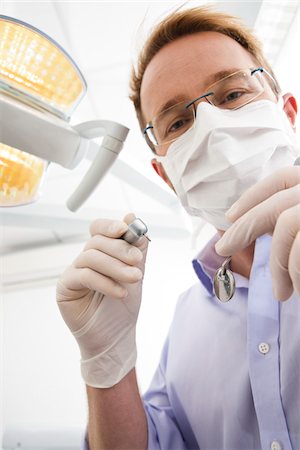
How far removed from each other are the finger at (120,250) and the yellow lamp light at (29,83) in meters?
0.20

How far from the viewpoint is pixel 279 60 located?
52.9 inches

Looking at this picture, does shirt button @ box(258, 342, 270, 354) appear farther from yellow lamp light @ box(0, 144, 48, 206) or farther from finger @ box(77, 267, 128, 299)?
yellow lamp light @ box(0, 144, 48, 206)

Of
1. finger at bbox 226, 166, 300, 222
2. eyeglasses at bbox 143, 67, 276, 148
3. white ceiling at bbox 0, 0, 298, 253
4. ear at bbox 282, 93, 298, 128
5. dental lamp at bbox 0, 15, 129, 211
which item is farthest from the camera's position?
white ceiling at bbox 0, 0, 298, 253

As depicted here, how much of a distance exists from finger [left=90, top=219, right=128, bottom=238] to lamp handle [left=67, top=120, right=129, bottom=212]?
7 centimetres

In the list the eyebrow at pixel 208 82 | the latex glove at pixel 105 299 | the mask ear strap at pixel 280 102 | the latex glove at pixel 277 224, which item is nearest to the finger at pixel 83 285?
the latex glove at pixel 105 299

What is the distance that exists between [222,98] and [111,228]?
0.45 m

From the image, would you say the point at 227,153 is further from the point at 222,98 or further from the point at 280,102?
the point at 280,102

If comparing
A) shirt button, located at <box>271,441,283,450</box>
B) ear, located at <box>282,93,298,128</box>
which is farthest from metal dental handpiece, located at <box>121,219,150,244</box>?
ear, located at <box>282,93,298,128</box>

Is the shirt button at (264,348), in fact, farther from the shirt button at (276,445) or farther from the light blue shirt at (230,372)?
the shirt button at (276,445)

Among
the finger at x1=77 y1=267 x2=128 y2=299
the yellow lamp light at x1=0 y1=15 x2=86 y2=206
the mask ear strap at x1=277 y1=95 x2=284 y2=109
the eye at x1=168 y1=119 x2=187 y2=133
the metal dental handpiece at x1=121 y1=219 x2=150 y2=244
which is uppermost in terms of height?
the mask ear strap at x1=277 y1=95 x2=284 y2=109

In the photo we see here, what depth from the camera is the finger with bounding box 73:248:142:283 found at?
0.69m

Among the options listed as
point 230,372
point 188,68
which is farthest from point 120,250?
point 188,68

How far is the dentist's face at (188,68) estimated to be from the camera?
0.91 meters

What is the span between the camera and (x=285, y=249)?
449mm
